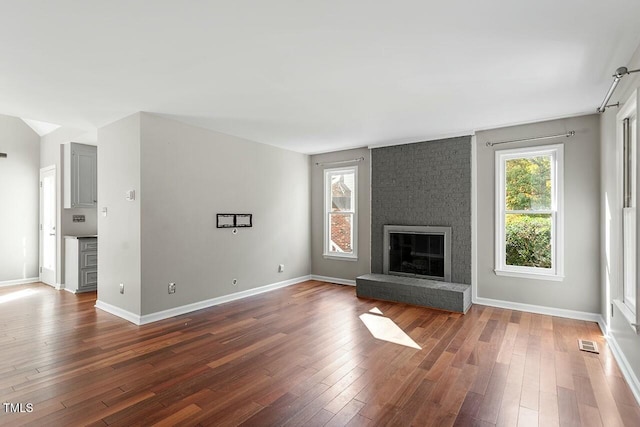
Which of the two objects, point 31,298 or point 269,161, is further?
point 269,161

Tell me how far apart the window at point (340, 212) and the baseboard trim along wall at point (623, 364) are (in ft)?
11.9

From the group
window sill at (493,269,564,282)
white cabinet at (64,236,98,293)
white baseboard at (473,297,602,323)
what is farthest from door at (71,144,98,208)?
window sill at (493,269,564,282)

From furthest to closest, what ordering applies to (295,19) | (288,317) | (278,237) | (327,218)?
(327,218) → (278,237) → (288,317) → (295,19)

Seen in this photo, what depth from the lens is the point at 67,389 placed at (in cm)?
250

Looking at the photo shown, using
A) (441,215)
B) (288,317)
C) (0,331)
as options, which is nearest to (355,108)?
(441,215)

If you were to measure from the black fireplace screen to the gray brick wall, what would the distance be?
204 mm

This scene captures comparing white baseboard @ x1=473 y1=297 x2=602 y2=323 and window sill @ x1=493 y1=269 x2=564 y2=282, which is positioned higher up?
window sill @ x1=493 y1=269 x2=564 y2=282

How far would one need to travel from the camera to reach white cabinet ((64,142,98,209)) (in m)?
5.87

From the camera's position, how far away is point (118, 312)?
14.1 ft

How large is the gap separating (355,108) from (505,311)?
3.34m

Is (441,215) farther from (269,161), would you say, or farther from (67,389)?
(67,389)

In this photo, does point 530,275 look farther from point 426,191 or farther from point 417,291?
point 426,191

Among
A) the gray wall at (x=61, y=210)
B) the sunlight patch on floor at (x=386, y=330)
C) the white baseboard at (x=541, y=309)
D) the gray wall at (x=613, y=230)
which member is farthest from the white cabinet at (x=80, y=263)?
the gray wall at (x=613, y=230)

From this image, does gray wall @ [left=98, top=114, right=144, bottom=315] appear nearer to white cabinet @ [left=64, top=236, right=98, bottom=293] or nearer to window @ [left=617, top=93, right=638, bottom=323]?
white cabinet @ [left=64, top=236, right=98, bottom=293]
